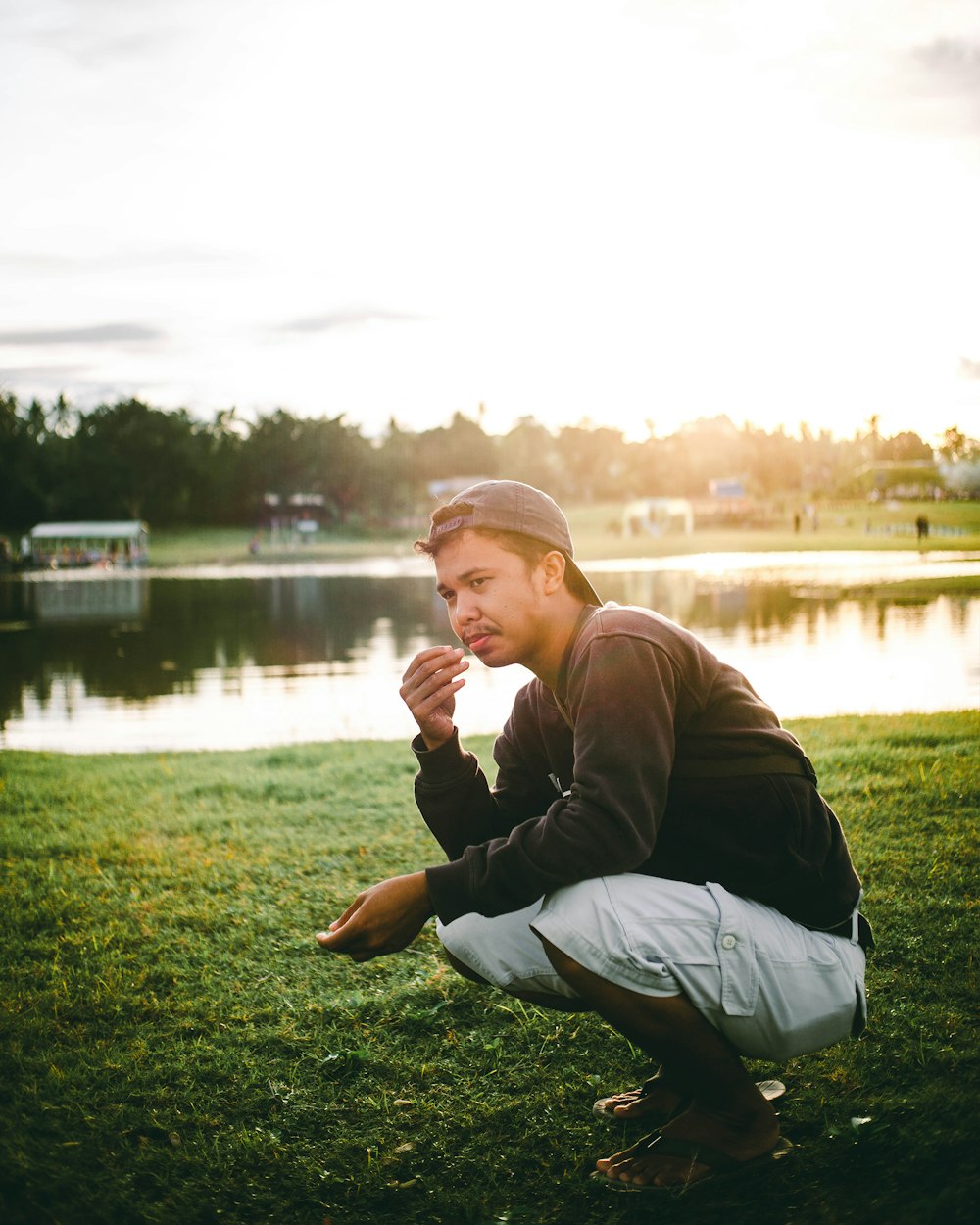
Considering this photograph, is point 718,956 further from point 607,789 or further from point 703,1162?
point 703,1162

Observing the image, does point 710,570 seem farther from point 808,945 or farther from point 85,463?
point 85,463

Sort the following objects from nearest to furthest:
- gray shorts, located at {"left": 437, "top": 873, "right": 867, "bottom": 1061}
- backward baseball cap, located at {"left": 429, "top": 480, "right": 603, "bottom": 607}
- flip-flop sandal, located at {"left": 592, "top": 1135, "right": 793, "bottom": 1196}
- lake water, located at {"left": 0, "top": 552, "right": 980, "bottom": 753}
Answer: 1. gray shorts, located at {"left": 437, "top": 873, "right": 867, "bottom": 1061}
2. flip-flop sandal, located at {"left": 592, "top": 1135, "right": 793, "bottom": 1196}
3. backward baseball cap, located at {"left": 429, "top": 480, "right": 603, "bottom": 607}
4. lake water, located at {"left": 0, "top": 552, "right": 980, "bottom": 753}

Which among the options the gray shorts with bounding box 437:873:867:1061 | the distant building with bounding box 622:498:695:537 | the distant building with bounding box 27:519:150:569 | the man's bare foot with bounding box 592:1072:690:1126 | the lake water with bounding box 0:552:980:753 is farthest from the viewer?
the distant building with bounding box 622:498:695:537

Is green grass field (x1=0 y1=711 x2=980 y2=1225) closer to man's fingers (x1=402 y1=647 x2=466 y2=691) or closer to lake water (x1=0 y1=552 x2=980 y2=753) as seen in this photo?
man's fingers (x1=402 y1=647 x2=466 y2=691)

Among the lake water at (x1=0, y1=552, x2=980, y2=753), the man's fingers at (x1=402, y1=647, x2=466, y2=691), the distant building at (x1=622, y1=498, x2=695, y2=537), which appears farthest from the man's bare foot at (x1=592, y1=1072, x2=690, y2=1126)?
the distant building at (x1=622, y1=498, x2=695, y2=537)

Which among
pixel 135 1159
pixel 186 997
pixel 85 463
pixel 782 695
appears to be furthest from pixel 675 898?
pixel 85 463

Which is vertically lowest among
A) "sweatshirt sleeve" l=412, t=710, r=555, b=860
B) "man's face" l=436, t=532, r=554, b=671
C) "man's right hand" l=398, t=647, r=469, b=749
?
"sweatshirt sleeve" l=412, t=710, r=555, b=860

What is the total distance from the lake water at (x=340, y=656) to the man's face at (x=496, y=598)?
685cm

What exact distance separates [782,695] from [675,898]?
905 cm

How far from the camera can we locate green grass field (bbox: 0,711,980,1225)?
99.8 inches

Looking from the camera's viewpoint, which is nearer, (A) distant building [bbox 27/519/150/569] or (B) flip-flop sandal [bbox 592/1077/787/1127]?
(B) flip-flop sandal [bbox 592/1077/787/1127]

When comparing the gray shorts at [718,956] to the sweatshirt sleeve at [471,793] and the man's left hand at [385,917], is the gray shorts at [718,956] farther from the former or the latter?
the sweatshirt sleeve at [471,793]

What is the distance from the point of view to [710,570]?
3459cm

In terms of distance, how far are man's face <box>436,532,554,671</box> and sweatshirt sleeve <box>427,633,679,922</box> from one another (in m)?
0.34
